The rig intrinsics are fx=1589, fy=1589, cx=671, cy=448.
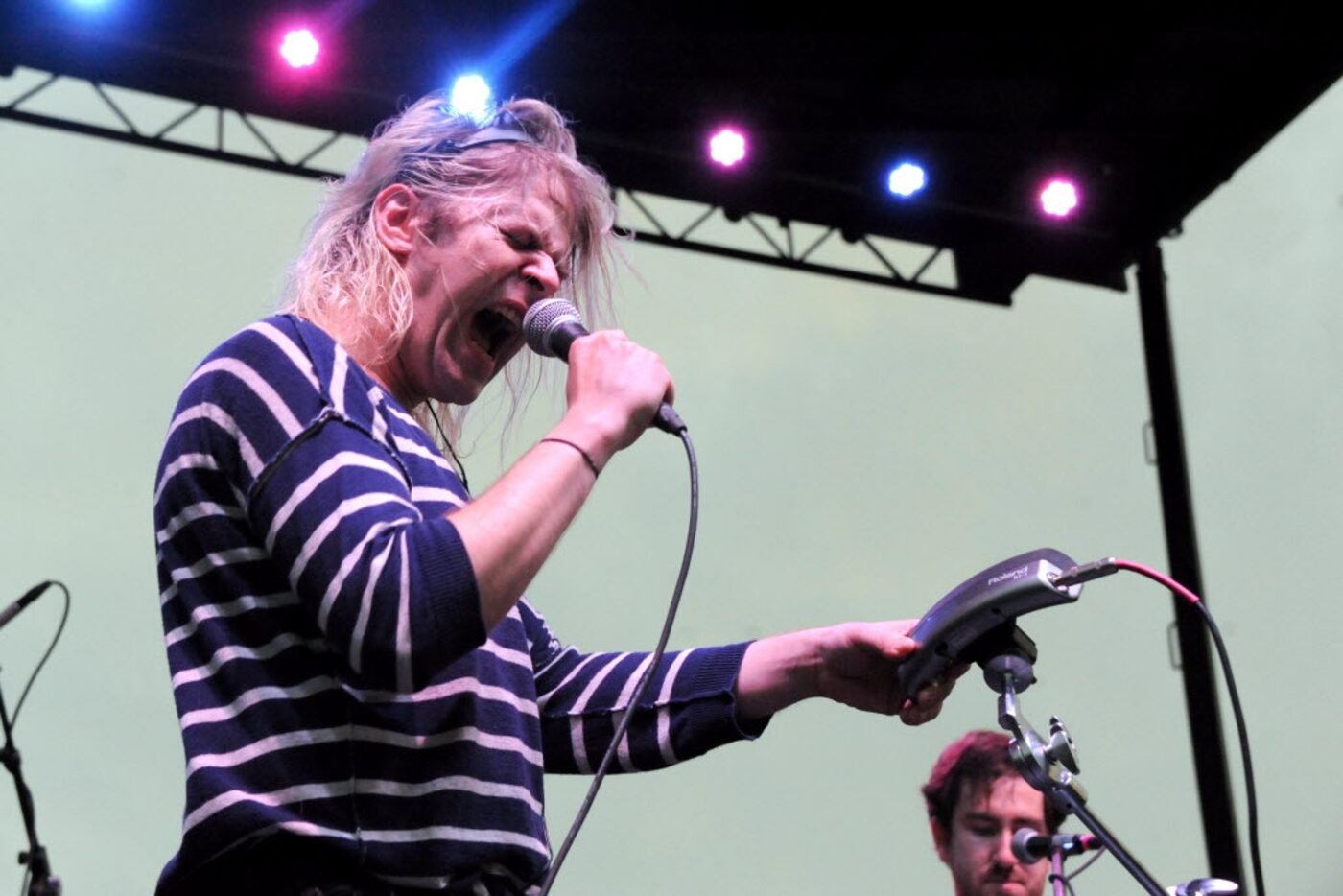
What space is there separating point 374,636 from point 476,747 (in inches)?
6.4

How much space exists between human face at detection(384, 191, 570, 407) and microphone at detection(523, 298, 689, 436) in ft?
0.15

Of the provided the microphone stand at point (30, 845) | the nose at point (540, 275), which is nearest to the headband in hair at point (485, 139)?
the nose at point (540, 275)

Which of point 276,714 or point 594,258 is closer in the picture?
point 276,714

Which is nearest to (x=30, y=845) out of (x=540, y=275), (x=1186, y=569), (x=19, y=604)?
(x=19, y=604)

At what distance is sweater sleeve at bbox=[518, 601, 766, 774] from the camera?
148cm

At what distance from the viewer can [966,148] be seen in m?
4.90

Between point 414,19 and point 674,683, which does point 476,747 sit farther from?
point 414,19

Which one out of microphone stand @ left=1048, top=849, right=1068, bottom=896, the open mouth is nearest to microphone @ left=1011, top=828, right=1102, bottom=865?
microphone stand @ left=1048, top=849, right=1068, bottom=896

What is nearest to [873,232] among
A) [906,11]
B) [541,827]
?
[906,11]

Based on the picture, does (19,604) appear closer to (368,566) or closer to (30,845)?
(30,845)

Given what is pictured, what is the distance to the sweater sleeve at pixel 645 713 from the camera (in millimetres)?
1484

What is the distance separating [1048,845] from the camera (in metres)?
2.66

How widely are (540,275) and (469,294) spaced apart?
0.07m

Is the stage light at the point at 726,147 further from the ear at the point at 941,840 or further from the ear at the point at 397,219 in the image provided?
the ear at the point at 397,219
